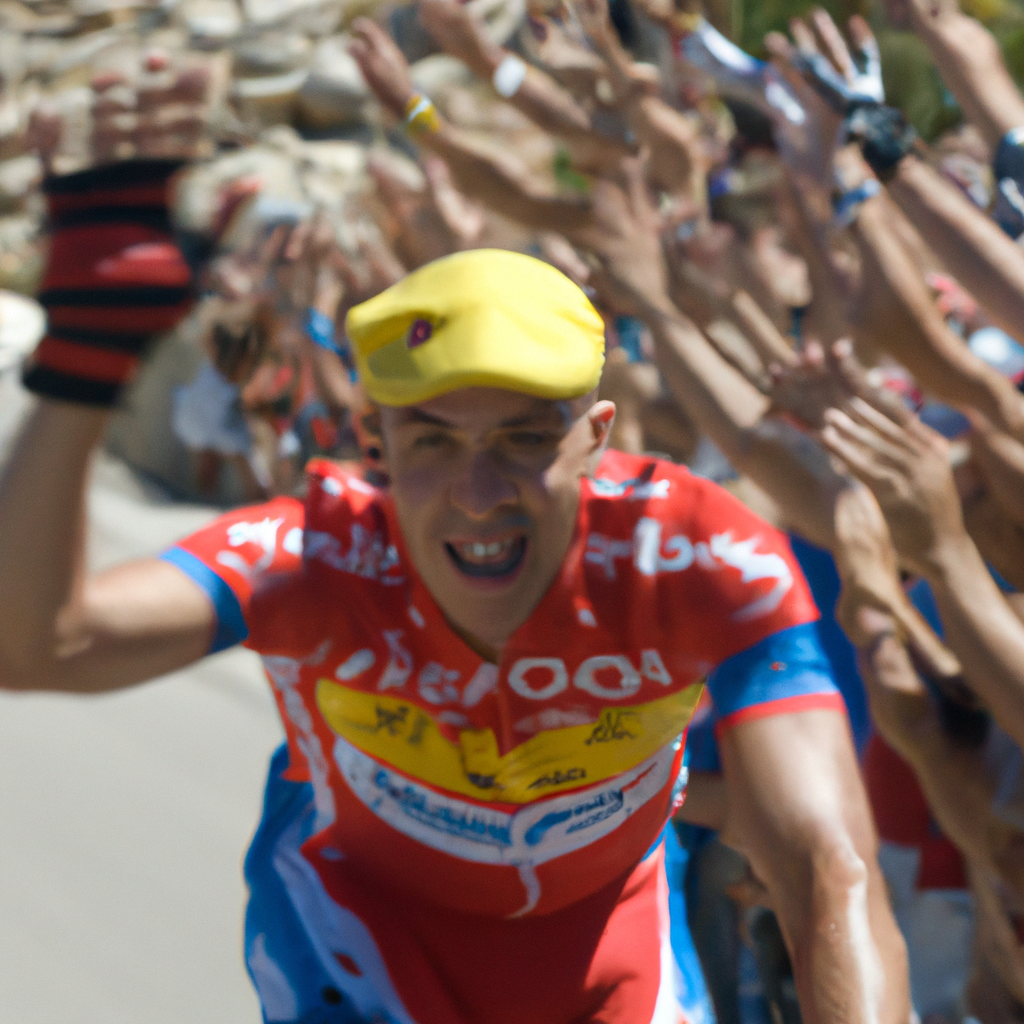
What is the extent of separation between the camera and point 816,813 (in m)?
1.34

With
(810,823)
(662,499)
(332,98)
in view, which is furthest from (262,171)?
(810,823)

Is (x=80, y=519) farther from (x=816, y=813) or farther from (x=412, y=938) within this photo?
(x=816, y=813)

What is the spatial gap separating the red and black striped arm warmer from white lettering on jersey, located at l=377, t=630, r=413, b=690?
537 mm

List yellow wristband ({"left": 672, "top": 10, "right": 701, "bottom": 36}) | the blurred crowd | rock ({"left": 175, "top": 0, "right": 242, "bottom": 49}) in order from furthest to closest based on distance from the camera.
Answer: rock ({"left": 175, "top": 0, "right": 242, "bottom": 49}) < yellow wristband ({"left": 672, "top": 10, "right": 701, "bottom": 36}) < the blurred crowd

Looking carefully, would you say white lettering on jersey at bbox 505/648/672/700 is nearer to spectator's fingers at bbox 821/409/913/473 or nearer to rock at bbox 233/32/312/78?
spectator's fingers at bbox 821/409/913/473

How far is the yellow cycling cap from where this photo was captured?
132cm

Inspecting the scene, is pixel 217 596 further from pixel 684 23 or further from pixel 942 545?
pixel 684 23

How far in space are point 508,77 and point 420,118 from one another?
0.25 meters

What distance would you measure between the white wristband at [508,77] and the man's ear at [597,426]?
5.06 feet

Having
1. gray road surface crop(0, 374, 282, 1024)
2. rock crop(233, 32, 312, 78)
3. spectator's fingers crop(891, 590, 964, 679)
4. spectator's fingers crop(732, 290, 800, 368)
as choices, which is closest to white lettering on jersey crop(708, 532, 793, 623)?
spectator's fingers crop(891, 590, 964, 679)

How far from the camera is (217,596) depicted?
144 centimetres

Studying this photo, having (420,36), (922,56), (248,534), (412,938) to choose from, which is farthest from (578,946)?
(420,36)

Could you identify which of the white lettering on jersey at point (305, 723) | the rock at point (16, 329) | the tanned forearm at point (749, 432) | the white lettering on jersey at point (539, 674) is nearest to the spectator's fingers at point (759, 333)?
the tanned forearm at point (749, 432)

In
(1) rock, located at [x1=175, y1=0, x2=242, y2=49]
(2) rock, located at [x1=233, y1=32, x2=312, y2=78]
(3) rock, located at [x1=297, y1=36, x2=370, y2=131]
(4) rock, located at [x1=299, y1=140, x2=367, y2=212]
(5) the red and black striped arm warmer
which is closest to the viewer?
(5) the red and black striped arm warmer
